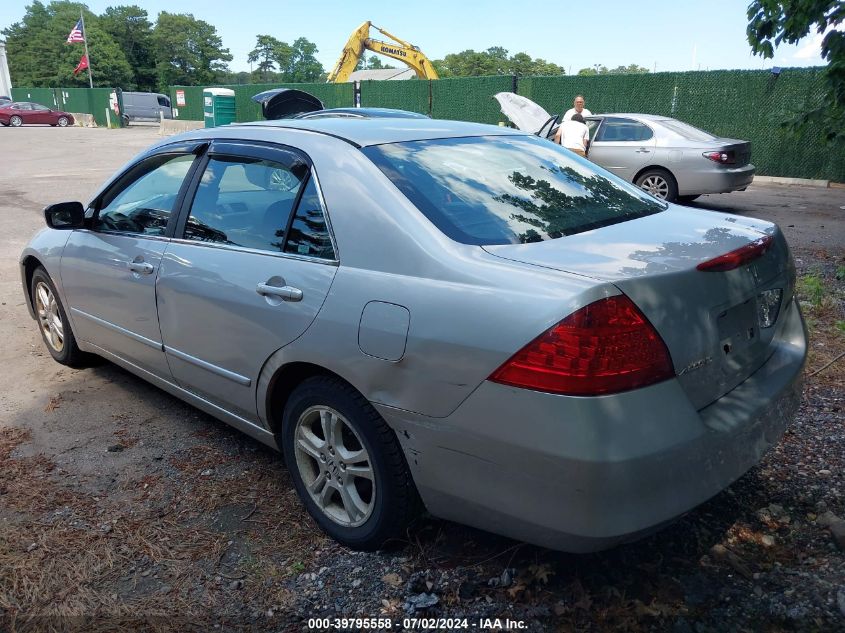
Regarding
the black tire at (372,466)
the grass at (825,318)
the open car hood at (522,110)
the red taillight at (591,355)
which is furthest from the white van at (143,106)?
the red taillight at (591,355)

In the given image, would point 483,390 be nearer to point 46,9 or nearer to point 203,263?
point 203,263

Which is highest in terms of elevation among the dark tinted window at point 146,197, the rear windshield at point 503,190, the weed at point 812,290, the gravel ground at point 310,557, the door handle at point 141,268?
the rear windshield at point 503,190

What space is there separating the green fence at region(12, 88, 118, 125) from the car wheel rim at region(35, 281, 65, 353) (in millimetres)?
43800

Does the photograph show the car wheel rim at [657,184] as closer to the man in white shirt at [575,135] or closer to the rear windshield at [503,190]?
the man in white shirt at [575,135]

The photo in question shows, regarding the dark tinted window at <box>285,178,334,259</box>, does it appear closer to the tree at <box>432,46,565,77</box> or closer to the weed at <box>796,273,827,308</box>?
the weed at <box>796,273,827,308</box>

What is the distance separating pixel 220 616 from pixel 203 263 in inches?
59.9

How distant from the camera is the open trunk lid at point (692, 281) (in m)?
2.08

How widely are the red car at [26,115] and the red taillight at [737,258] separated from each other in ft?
155

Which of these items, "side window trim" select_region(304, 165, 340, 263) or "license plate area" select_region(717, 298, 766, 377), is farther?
"side window trim" select_region(304, 165, 340, 263)

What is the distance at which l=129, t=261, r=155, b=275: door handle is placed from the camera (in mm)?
3438

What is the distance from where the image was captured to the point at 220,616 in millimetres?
2383

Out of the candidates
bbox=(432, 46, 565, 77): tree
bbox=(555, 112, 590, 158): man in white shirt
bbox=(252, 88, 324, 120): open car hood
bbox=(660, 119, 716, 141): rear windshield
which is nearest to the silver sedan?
bbox=(252, 88, 324, 120): open car hood

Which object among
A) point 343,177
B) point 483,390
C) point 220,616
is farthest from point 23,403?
point 483,390

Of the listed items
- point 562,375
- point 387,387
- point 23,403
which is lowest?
point 23,403
